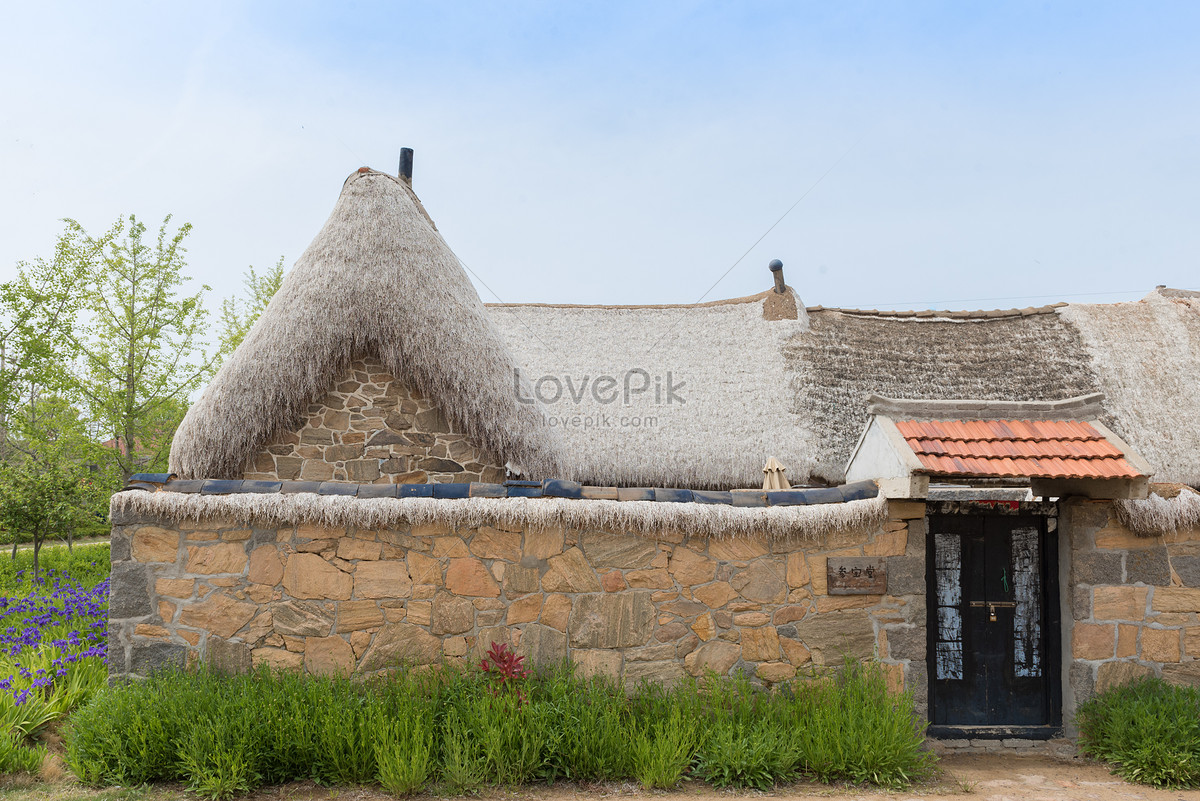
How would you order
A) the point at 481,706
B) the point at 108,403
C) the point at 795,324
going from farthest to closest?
the point at 108,403, the point at 795,324, the point at 481,706

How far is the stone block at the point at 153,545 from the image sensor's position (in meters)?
4.48

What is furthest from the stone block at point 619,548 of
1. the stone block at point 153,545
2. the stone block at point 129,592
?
the stone block at point 129,592

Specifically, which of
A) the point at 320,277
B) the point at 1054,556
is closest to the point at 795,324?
the point at 1054,556

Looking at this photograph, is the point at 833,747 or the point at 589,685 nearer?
the point at 833,747

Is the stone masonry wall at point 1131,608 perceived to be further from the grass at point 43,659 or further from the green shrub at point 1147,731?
the grass at point 43,659

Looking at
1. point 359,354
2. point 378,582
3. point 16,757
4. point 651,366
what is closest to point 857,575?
point 378,582

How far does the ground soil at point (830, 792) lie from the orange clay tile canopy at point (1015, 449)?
1770mm

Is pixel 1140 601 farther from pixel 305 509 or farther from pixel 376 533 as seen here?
pixel 305 509

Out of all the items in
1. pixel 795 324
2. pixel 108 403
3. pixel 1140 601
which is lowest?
pixel 1140 601

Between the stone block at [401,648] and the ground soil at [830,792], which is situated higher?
the stone block at [401,648]

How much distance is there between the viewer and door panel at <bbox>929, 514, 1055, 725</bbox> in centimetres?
495

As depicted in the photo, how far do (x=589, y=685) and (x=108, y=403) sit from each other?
1090 cm

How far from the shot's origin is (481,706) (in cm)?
399

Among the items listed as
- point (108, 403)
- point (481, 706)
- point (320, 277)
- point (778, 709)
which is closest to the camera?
point (481, 706)
